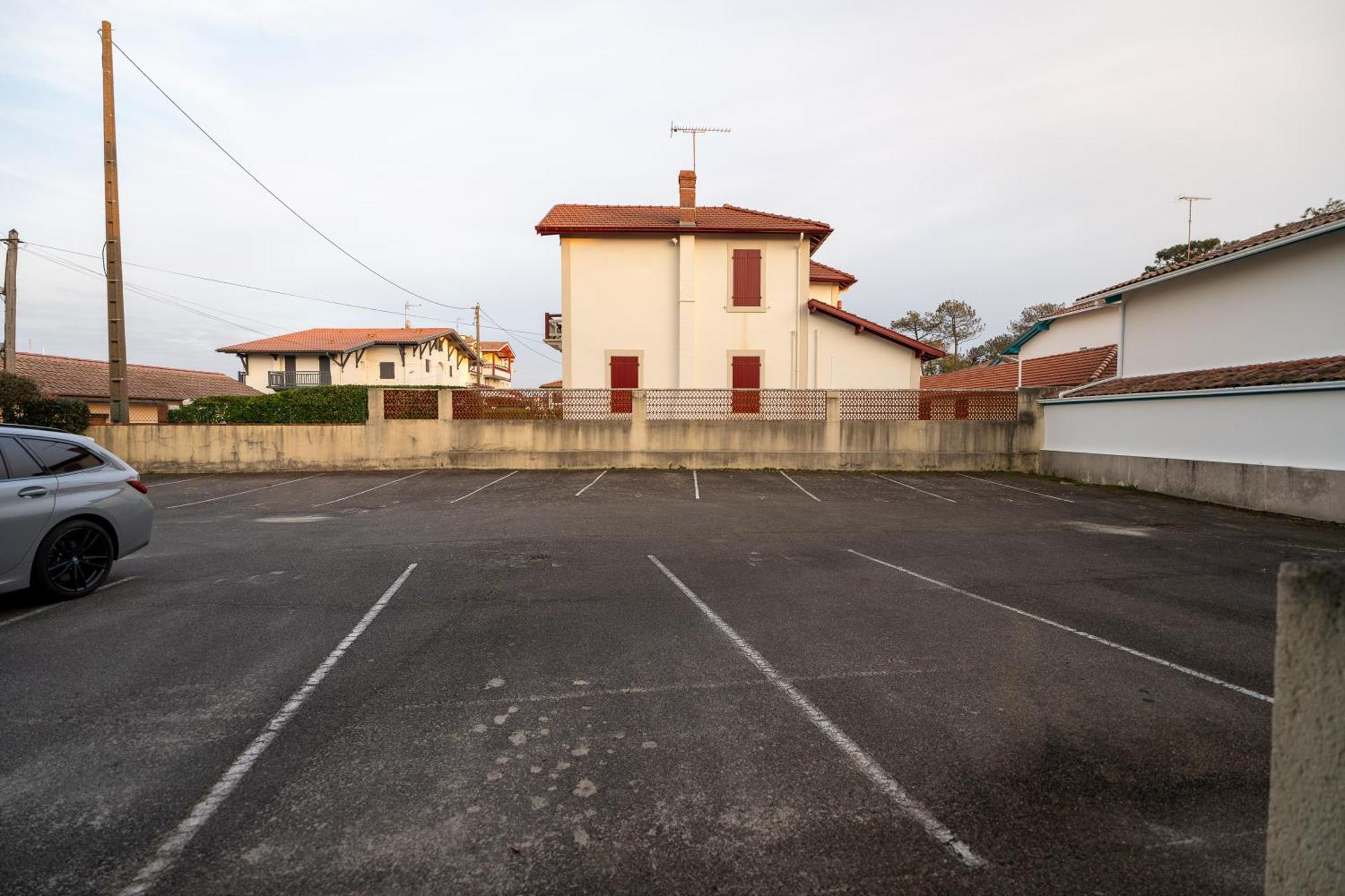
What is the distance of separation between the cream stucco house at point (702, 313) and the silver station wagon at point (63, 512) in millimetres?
16326

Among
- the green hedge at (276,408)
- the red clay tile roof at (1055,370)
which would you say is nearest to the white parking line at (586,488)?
the green hedge at (276,408)

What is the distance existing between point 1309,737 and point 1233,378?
15933mm

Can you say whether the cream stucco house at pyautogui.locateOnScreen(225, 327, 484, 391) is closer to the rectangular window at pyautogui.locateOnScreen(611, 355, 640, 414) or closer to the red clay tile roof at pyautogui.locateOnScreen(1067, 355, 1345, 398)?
the rectangular window at pyautogui.locateOnScreen(611, 355, 640, 414)

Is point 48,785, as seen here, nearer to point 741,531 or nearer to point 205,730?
point 205,730

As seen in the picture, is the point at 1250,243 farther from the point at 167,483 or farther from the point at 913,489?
the point at 167,483

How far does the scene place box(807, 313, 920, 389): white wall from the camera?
22.7m

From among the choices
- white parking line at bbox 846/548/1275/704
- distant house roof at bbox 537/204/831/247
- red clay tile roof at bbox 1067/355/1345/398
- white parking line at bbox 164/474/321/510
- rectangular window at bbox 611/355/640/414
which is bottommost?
white parking line at bbox 846/548/1275/704

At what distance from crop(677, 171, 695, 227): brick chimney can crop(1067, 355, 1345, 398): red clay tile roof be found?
13.5 meters

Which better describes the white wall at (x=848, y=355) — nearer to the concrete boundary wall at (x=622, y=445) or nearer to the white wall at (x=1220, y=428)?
the concrete boundary wall at (x=622, y=445)

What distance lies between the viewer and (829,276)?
25312mm

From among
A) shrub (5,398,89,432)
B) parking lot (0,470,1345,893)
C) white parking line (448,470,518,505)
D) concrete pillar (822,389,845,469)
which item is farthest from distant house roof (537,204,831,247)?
parking lot (0,470,1345,893)

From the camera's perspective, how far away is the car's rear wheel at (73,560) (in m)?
5.62

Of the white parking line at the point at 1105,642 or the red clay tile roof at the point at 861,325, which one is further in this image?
the red clay tile roof at the point at 861,325

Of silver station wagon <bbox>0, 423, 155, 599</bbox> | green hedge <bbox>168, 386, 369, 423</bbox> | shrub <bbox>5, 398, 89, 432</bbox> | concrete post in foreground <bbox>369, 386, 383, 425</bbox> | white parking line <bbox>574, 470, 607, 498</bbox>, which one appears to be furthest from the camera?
green hedge <bbox>168, 386, 369, 423</bbox>
